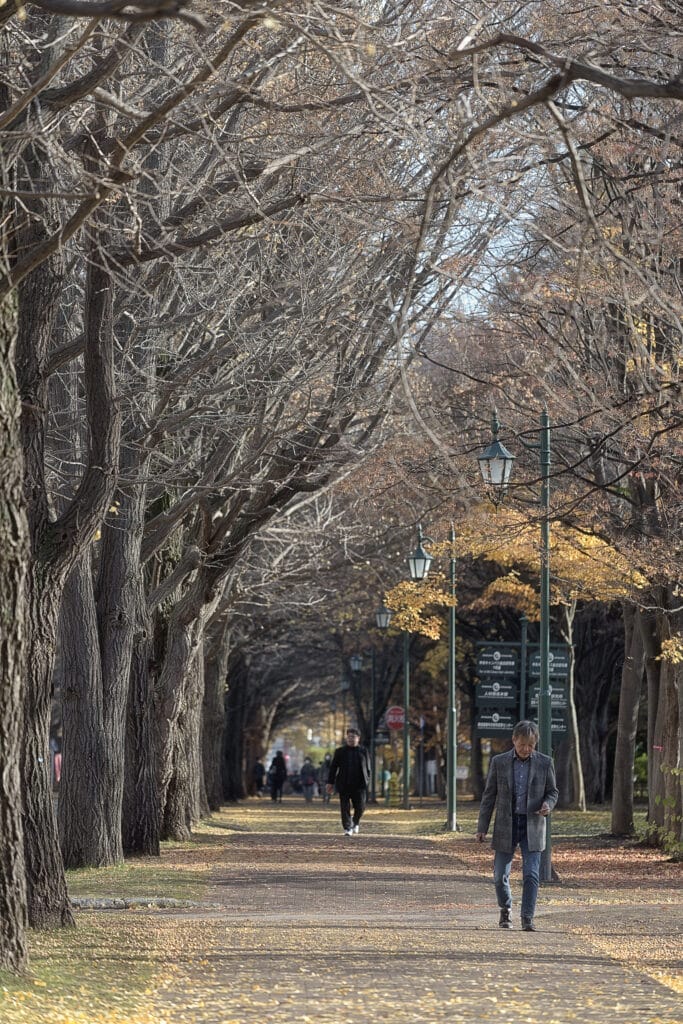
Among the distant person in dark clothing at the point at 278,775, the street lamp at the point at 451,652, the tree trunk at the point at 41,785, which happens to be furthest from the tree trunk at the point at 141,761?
the distant person in dark clothing at the point at 278,775

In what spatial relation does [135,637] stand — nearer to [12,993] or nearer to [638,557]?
[638,557]

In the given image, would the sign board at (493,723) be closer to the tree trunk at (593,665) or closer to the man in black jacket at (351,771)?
the man in black jacket at (351,771)

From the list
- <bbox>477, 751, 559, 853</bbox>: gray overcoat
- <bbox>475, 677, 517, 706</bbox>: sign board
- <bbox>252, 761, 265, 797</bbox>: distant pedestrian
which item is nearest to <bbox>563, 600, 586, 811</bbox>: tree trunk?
<bbox>475, 677, 517, 706</bbox>: sign board

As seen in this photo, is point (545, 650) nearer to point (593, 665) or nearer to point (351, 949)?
point (351, 949)

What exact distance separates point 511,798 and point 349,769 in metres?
14.1

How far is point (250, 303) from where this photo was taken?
1766 cm

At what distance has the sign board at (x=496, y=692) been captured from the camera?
29781mm

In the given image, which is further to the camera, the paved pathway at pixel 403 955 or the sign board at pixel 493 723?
the sign board at pixel 493 723

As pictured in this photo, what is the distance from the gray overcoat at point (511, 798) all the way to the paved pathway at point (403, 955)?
0.78 metres

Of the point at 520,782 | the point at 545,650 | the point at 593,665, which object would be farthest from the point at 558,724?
the point at 593,665

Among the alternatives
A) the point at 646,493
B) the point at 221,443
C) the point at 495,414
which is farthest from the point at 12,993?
the point at 646,493

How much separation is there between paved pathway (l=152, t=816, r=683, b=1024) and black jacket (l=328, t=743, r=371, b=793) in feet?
24.0

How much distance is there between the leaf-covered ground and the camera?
30.2 ft

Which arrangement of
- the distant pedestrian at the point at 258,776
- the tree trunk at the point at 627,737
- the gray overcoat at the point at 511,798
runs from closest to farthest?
the gray overcoat at the point at 511,798, the tree trunk at the point at 627,737, the distant pedestrian at the point at 258,776
